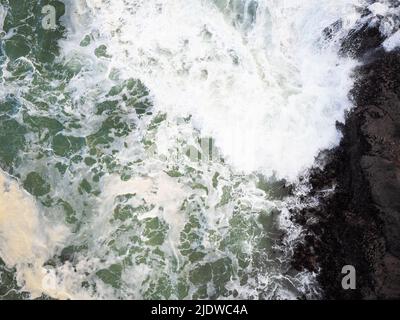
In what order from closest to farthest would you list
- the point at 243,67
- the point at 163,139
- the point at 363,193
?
the point at 363,193 < the point at 163,139 < the point at 243,67

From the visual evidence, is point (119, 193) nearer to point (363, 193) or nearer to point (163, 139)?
point (163, 139)

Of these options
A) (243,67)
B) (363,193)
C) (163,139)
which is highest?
(243,67)

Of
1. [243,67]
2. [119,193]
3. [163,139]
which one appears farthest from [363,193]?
[119,193]

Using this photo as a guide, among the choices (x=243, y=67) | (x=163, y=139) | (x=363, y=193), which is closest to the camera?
(x=363, y=193)

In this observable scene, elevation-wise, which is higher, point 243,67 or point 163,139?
point 243,67

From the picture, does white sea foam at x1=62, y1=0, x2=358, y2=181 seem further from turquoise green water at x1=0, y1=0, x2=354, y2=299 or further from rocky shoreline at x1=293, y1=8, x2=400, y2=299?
rocky shoreline at x1=293, y1=8, x2=400, y2=299

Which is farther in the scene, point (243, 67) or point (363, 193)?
point (243, 67)
